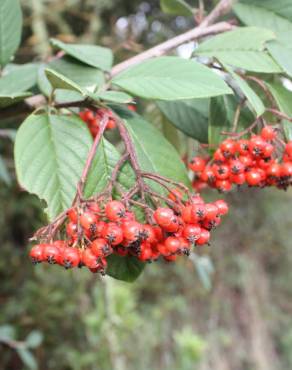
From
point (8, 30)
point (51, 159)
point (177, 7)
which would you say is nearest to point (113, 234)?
point (51, 159)

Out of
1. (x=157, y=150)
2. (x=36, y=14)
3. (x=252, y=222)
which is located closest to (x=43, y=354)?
(x=36, y=14)

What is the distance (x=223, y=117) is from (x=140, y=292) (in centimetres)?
441

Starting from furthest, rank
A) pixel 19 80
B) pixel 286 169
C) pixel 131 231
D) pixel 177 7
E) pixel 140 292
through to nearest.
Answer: pixel 140 292 → pixel 177 7 → pixel 19 80 → pixel 286 169 → pixel 131 231

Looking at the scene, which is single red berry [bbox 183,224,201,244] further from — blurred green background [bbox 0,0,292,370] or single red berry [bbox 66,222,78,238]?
blurred green background [bbox 0,0,292,370]

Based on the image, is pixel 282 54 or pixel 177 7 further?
pixel 177 7

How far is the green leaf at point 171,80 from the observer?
84 centimetres

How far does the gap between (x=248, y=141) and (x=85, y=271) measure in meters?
2.98

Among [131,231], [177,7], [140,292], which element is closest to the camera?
[131,231]

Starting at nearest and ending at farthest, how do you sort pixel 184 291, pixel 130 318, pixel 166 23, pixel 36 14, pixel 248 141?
1. pixel 248 141
2. pixel 36 14
3. pixel 130 318
4. pixel 166 23
5. pixel 184 291

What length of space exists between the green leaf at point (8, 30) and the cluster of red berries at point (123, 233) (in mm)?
551

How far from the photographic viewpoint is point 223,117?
107 centimetres

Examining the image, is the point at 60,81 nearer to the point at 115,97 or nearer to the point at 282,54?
the point at 115,97

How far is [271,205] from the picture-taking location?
6359mm

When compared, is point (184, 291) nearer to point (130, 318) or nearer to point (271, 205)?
point (271, 205)
